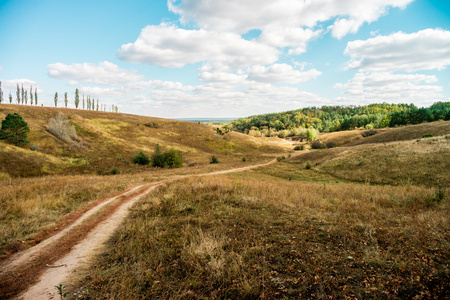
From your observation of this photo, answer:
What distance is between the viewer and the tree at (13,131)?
1617 inches

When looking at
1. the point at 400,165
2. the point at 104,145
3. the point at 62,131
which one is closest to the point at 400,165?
the point at 400,165

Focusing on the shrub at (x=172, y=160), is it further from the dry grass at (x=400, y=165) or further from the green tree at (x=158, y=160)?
the dry grass at (x=400, y=165)

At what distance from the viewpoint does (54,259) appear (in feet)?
18.5

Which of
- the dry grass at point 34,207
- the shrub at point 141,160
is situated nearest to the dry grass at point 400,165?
the dry grass at point 34,207

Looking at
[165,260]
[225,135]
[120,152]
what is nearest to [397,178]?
[165,260]

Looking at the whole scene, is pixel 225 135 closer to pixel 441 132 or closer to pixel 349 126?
pixel 441 132

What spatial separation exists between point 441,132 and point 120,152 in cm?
8058

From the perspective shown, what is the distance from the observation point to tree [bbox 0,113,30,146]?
135 ft

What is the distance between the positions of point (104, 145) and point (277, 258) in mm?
65198

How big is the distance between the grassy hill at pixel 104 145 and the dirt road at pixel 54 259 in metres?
27.5

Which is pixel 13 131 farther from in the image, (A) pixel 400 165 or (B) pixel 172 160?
(A) pixel 400 165

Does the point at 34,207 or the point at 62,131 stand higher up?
the point at 62,131

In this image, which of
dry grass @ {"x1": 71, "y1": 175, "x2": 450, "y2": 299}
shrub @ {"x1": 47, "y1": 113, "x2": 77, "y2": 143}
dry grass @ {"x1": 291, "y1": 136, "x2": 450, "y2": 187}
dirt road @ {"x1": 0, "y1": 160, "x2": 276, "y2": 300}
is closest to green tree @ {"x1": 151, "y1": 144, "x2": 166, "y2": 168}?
dry grass @ {"x1": 291, "y1": 136, "x2": 450, "y2": 187}

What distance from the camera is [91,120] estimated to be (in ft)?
269
